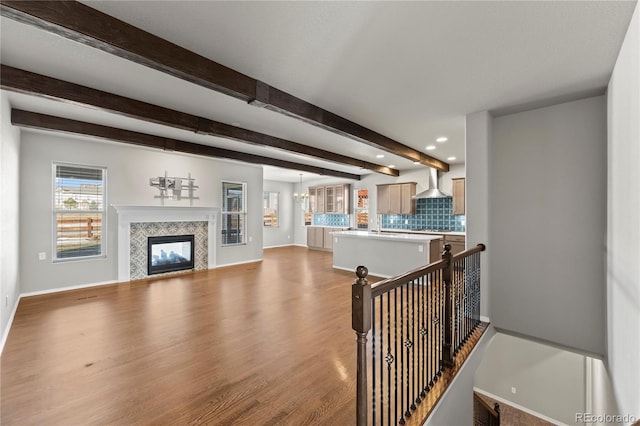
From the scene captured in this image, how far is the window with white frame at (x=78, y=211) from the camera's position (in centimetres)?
502

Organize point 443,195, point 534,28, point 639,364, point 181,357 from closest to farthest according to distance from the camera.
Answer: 1. point 639,364
2. point 534,28
3. point 181,357
4. point 443,195

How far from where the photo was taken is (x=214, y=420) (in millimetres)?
1955

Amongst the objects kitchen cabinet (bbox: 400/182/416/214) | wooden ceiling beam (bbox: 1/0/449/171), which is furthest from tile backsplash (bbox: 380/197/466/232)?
wooden ceiling beam (bbox: 1/0/449/171)

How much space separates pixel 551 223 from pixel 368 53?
10.3ft

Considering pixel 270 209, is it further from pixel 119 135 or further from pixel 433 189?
pixel 119 135

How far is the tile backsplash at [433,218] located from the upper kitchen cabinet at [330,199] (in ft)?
6.56

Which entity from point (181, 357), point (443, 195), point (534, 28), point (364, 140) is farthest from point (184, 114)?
point (443, 195)

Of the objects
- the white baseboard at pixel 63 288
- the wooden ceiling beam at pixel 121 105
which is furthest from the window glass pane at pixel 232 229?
the wooden ceiling beam at pixel 121 105

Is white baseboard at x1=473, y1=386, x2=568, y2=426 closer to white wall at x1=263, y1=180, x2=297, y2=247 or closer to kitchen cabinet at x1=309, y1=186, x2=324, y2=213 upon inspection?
kitchen cabinet at x1=309, y1=186, x2=324, y2=213

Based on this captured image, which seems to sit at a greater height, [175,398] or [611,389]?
[175,398]

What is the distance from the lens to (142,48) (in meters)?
2.07

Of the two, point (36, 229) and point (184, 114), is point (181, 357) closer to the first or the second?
point (184, 114)

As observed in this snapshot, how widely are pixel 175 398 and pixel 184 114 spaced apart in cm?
331

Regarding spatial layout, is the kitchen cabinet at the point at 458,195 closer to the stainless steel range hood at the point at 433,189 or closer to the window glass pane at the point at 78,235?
the stainless steel range hood at the point at 433,189
